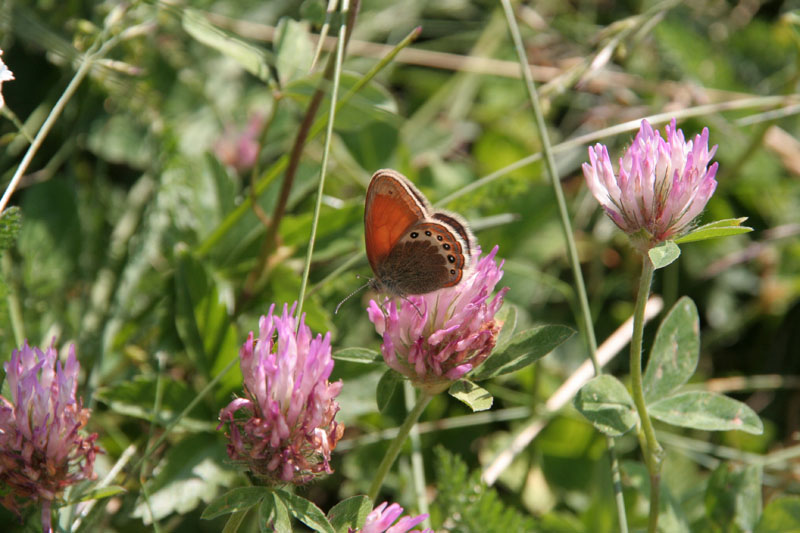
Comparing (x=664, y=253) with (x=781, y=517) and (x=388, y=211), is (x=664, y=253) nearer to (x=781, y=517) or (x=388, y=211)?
(x=388, y=211)

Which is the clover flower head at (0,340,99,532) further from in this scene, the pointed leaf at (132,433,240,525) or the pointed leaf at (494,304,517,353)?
the pointed leaf at (494,304,517,353)

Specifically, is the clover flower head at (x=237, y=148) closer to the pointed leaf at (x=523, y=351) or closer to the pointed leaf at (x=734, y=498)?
the pointed leaf at (x=523, y=351)

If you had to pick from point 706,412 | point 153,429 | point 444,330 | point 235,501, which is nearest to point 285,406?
point 235,501

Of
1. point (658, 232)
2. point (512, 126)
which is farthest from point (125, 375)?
point (512, 126)

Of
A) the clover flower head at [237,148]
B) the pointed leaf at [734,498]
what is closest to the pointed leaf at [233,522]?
the pointed leaf at [734,498]

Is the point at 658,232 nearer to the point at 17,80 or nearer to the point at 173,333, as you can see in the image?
the point at 173,333

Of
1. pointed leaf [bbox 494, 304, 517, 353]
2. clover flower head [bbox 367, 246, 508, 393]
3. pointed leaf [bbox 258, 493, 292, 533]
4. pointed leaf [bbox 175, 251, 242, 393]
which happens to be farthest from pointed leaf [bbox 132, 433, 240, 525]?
pointed leaf [bbox 494, 304, 517, 353]
